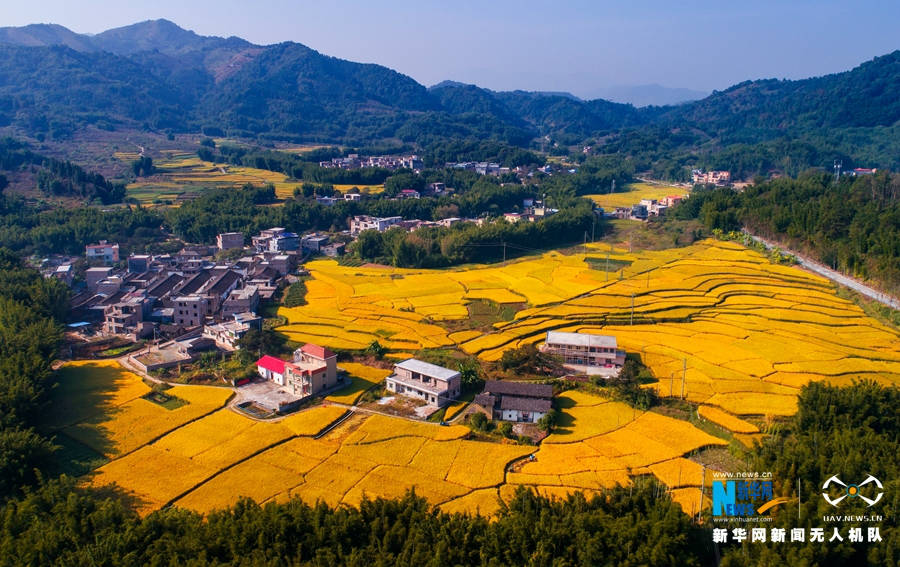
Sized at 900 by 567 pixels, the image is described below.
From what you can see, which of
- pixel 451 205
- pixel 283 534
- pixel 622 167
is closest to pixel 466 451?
pixel 283 534

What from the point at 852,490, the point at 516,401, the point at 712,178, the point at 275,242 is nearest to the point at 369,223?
the point at 275,242

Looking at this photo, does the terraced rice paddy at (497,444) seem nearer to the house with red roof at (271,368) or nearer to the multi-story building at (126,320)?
the house with red roof at (271,368)

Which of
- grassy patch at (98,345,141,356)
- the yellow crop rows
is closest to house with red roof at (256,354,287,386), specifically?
grassy patch at (98,345,141,356)

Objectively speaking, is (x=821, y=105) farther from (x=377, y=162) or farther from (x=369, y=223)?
(x=369, y=223)

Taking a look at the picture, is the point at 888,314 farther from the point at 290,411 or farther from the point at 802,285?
the point at 290,411

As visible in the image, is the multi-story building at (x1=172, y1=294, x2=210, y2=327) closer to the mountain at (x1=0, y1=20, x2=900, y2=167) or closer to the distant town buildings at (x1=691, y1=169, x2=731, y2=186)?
the distant town buildings at (x1=691, y1=169, x2=731, y2=186)

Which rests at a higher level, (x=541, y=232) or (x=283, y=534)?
(x=541, y=232)
